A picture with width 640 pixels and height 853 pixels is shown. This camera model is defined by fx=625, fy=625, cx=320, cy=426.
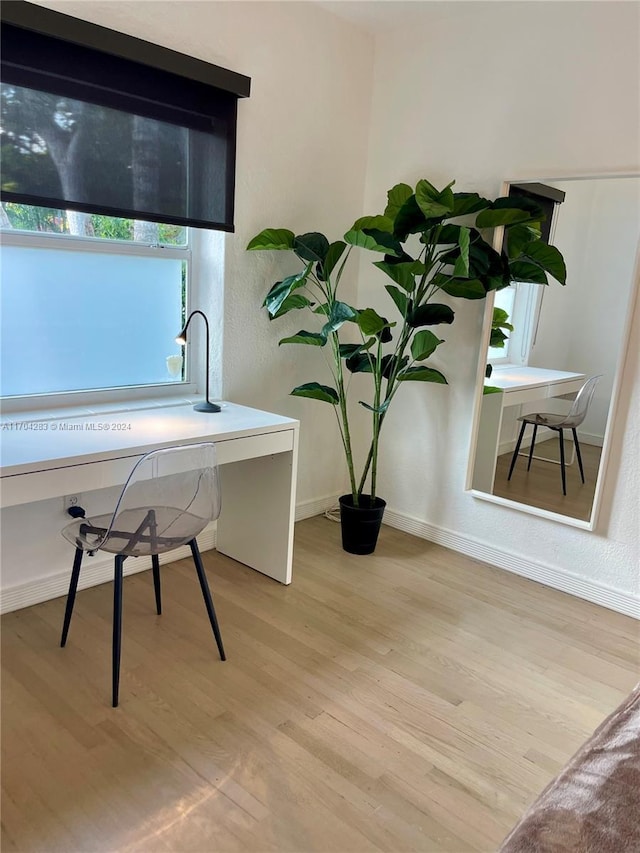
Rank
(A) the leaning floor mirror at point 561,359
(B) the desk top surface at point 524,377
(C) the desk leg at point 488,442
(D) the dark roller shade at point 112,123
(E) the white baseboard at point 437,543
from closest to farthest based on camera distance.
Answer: (D) the dark roller shade at point 112,123
(E) the white baseboard at point 437,543
(A) the leaning floor mirror at point 561,359
(B) the desk top surface at point 524,377
(C) the desk leg at point 488,442

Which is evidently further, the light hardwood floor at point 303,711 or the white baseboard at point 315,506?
the white baseboard at point 315,506

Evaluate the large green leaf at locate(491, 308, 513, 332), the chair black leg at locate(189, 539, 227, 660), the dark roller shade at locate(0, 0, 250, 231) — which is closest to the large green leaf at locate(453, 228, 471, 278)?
the large green leaf at locate(491, 308, 513, 332)

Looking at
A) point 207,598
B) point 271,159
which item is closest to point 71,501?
point 207,598

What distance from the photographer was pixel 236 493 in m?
2.90

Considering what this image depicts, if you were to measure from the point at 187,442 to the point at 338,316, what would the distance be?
958 millimetres

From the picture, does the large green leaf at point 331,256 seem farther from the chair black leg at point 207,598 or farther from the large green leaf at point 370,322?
the chair black leg at point 207,598

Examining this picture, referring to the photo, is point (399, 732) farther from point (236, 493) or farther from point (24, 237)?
point (24, 237)

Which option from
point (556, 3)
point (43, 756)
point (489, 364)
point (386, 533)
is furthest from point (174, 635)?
point (556, 3)

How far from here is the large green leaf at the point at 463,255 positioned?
98.0 inches

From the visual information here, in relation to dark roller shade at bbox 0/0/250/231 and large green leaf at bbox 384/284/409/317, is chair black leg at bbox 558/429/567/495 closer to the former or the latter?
large green leaf at bbox 384/284/409/317

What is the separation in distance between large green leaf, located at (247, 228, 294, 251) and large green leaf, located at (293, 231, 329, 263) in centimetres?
5

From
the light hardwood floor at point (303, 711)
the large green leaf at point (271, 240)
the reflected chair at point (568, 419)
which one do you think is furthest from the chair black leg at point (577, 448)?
the large green leaf at point (271, 240)

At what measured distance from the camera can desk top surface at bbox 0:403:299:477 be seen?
191 cm

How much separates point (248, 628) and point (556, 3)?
2.81m
